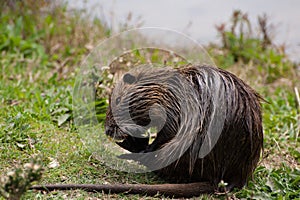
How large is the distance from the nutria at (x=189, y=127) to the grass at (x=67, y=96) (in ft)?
0.49

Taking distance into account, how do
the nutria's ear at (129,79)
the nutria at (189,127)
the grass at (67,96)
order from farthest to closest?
the nutria's ear at (129,79)
the grass at (67,96)
the nutria at (189,127)

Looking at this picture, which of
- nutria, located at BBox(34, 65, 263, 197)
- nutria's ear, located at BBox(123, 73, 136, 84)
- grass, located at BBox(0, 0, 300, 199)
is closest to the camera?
nutria, located at BBox(34, 65, 263, 197)

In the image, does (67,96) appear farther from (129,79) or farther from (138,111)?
(138,111)

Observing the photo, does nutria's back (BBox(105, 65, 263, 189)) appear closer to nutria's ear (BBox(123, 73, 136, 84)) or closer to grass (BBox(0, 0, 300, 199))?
nutria's ear (BBox(123, 73, 136, 84))

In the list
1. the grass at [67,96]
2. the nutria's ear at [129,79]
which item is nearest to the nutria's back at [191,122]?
the nutria's ear at [129,79]

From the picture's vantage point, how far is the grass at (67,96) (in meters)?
3.26

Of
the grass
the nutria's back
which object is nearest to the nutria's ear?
the nutria's back

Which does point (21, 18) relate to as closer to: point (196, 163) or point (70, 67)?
point (70, 67)

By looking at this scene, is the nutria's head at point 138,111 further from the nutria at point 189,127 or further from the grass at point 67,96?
the grass at point 67,96

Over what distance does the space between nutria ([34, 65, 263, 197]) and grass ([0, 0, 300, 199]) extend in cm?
15

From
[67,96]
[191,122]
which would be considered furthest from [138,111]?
[67,96]

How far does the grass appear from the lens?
10.7 feet

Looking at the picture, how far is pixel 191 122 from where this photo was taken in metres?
3.00

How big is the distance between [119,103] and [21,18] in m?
3.76
